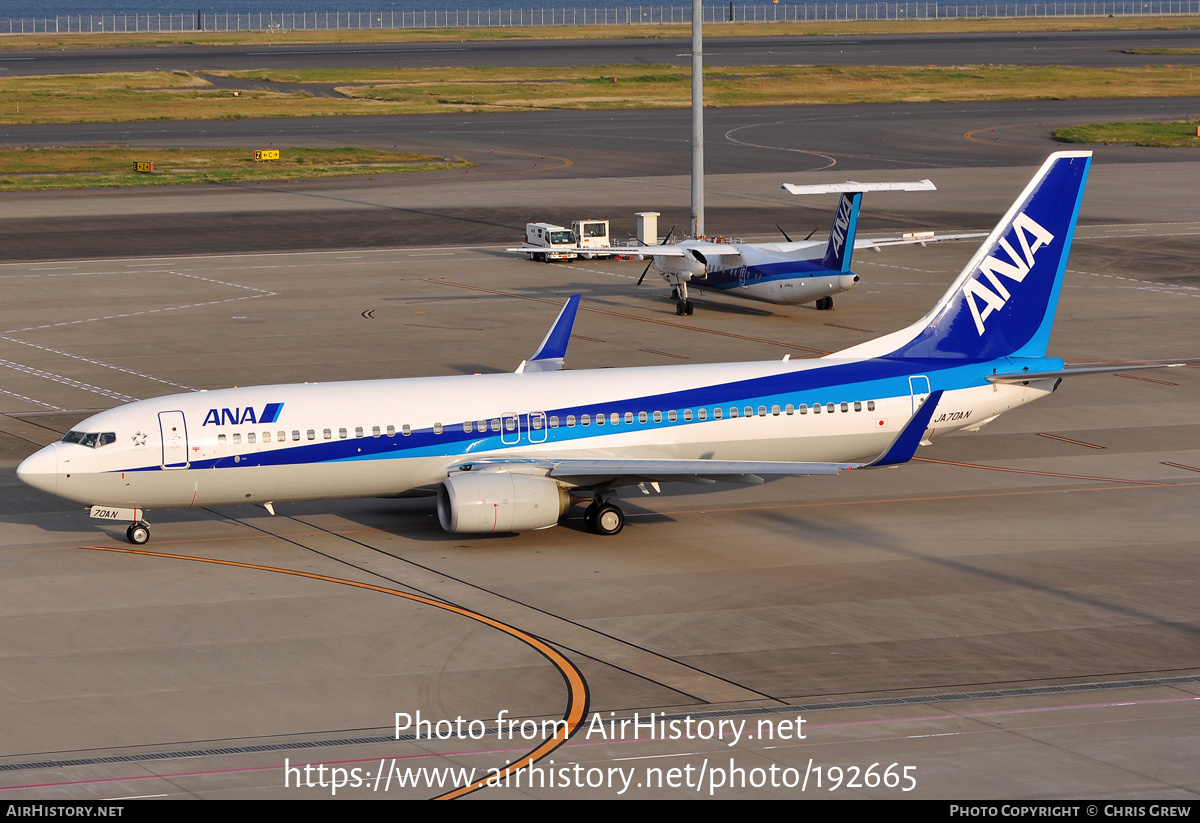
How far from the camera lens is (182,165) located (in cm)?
11812

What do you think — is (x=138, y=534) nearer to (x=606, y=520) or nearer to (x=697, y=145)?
(x=606, y=520)

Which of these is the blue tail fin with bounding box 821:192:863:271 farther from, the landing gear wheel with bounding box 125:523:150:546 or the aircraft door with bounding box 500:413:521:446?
the landing gear wheel with bounding box 125:523:150:546

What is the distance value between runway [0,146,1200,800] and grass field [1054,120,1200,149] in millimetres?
77087

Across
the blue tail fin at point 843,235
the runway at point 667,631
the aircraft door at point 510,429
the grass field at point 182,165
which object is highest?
the grass field at point 182,165

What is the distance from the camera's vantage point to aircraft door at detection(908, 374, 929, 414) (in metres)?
39.3

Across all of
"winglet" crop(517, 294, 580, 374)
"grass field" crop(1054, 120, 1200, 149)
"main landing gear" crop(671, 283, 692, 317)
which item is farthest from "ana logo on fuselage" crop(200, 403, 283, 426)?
"grass field" crop(1054, 120, 1200, 149)

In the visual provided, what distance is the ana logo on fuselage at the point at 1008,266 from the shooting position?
132ft

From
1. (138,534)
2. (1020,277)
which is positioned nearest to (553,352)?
(138,534)

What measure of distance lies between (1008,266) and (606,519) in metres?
12.8

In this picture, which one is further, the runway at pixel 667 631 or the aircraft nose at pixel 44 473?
the aircraft nose at pixel 44 473

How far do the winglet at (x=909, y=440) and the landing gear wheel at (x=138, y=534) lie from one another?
1719 cm

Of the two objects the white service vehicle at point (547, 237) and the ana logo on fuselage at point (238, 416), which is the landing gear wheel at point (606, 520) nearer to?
the ana logo on fuselage at point (238, 416)

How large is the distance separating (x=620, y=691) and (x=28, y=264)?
64.2 meters

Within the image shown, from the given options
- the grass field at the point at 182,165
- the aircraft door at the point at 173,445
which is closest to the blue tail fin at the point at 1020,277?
the aircraft door at the point at 173,445
